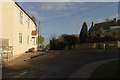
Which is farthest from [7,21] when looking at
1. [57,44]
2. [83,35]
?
[83,35]

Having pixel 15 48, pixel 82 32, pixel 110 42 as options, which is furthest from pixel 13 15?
pixel 82 32

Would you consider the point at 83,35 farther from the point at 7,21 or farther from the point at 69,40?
the point at 7,21

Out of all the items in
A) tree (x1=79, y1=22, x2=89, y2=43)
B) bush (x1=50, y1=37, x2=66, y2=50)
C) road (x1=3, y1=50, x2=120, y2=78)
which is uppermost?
tree (x1=79, y1=22, x2=89, y2=43)

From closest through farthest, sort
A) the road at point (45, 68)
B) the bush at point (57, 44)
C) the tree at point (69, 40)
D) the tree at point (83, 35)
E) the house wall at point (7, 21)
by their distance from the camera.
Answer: the road at point (45, 68) < the house wall at point (7, 21) < the bush at point (57, 44) < the tree at point (69, 40) < the tree at point (83, 35)

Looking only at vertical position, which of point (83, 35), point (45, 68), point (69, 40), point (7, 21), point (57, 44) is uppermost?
point (7, 21)

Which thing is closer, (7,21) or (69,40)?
(7,21)

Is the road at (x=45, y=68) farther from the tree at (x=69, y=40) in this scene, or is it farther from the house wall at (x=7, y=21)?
the tree at (x=69, y=40)

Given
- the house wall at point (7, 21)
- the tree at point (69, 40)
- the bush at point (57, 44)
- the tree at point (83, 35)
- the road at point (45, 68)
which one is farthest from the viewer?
the tree at point (83, 35)

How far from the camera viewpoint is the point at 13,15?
2912 cm

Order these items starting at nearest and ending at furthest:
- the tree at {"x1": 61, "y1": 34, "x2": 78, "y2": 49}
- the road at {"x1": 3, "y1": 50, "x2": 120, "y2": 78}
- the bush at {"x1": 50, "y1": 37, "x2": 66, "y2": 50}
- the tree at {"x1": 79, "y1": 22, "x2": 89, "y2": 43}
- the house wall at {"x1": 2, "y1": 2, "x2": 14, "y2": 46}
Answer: the road at {"x1": 3, "y1": 50, "x2": 120, "y2": 78}, the house wall at {"x1": 2, "y1": 2, "x2": 14, "y2": 46}, the bush at {"x1": 50, "y1": 37, "x2": 66, "y2": 50}, the tree at {"x1": 61, "y1": 34, "x2": 78, "y2": 49}, the tree at {"x1": 79, "y1": 22, "x2": 89, "y2": 43}

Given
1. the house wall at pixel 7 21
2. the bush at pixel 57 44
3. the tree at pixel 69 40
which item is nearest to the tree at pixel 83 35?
the tree at pixel 69 40

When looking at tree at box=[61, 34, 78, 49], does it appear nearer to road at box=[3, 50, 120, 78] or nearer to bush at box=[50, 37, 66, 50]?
bush at box=[50, 37, 66, 50]

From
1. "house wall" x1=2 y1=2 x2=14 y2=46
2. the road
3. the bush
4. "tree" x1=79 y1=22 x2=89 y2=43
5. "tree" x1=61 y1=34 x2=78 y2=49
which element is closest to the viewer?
the road

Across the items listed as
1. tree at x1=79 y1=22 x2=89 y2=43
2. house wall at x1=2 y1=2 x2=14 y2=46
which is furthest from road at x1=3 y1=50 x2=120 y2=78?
tree at x1=79 y1=22 x2=89 y2=43
